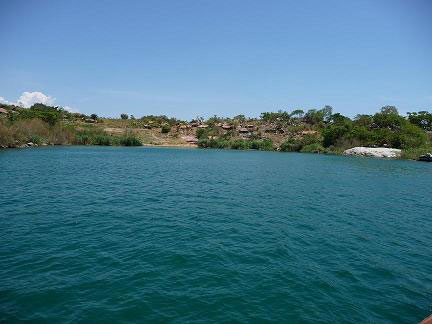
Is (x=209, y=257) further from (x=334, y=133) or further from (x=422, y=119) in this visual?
(x=422, y=119)

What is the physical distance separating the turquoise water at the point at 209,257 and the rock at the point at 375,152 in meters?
64.0

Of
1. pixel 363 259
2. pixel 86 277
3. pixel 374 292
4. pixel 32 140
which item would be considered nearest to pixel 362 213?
pixel 363 259

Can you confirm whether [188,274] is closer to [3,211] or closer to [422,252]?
[422,252]

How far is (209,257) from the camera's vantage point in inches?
610

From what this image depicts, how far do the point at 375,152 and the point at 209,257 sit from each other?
88760mm

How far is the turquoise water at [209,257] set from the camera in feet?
36.7

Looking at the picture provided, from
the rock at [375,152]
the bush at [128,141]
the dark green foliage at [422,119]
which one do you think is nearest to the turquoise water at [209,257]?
the rock at [375,152]

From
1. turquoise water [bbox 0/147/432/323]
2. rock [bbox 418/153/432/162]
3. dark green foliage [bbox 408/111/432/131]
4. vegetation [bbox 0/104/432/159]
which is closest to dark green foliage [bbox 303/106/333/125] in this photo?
vegetation [bbox 0/104/432/159]

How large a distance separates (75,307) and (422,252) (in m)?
18.0

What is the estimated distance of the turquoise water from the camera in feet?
36.7

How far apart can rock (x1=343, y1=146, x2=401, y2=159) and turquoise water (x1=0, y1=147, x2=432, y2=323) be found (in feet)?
210

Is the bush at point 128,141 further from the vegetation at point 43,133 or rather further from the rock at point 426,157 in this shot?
the rock at point 426,157

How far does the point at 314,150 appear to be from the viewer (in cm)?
10731

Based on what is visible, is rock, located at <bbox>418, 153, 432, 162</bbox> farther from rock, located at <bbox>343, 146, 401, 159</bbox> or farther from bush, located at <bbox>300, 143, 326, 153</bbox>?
bush, located at <bbox>300, 143, 326, 153</bbox>
